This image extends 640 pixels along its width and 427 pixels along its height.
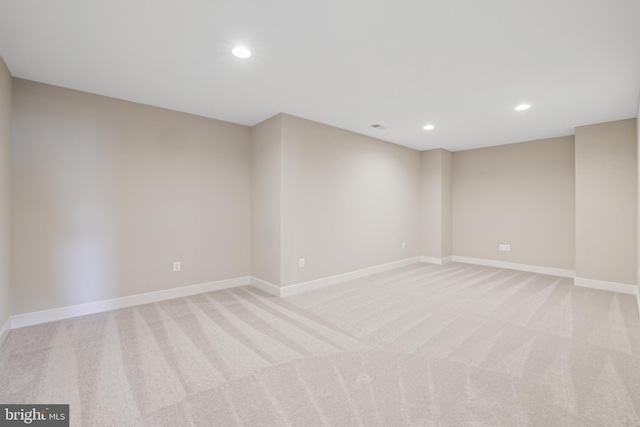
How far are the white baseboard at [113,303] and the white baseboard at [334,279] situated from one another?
37.2 inches

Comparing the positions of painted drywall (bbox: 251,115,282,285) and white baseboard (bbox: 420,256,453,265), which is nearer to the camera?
painted drywall (bbox: 251,115,282,285)

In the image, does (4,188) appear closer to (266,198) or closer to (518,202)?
(266,198)

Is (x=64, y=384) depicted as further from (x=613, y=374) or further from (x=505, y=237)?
(x=505, y=237)

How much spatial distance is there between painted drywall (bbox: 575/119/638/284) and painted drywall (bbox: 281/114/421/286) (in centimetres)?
281

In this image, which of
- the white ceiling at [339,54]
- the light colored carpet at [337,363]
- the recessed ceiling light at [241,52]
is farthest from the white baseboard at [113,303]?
the recessed ceiling light at [241,52]

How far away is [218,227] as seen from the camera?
426 centimetres

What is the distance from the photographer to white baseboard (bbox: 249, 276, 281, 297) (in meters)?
3.98

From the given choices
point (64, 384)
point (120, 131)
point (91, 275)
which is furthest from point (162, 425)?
point (120, 131)

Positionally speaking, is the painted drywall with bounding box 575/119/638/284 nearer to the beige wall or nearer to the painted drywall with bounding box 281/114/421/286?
the painted drywall with bounding box 281/114/421/286

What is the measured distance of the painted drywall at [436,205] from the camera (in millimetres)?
6293

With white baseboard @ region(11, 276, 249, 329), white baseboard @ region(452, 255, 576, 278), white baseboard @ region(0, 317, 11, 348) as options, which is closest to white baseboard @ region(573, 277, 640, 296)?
white baseboard @ region(452, 255, 576, 278)

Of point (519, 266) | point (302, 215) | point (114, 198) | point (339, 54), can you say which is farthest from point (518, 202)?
point (114, 198)

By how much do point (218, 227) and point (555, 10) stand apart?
4.22 m

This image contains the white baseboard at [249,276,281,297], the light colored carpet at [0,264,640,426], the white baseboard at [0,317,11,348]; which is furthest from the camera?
the white baseboard at [249,276,281,297]
